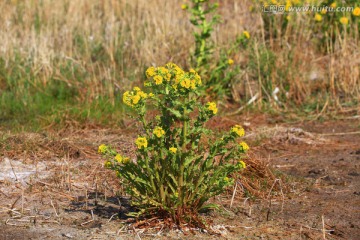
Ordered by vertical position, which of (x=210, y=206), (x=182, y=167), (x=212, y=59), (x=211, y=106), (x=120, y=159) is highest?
(x=211, y=106)

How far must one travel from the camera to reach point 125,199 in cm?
455

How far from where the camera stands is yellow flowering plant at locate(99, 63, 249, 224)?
12.5 feet

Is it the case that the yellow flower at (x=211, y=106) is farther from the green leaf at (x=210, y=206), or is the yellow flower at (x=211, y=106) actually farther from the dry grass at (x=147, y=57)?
the dry grass at (x=147, y=57)

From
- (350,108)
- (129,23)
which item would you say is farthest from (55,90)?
(350,108)

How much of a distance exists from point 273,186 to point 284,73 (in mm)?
2944

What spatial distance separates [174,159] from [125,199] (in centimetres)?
80

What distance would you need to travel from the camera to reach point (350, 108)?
7238 mm

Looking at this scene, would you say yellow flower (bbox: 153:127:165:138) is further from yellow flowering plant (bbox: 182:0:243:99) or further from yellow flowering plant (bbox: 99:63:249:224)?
yellow flowering plant (bbox: 182:0:243:99)

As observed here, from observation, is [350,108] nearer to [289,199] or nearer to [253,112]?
[253,112]

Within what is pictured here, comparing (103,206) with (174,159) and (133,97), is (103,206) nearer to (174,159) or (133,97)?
(174,159)

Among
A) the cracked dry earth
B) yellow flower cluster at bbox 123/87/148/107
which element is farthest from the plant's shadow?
yellow flower cluster at bbox 123/87/148/107

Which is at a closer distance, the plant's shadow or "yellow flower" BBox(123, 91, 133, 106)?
"yellow flower" BBox(123, 91, 133, 106)

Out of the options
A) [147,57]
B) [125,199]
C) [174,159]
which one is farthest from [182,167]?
[147,57]

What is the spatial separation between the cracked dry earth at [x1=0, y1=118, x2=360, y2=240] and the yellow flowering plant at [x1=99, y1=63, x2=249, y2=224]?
0.57ft
